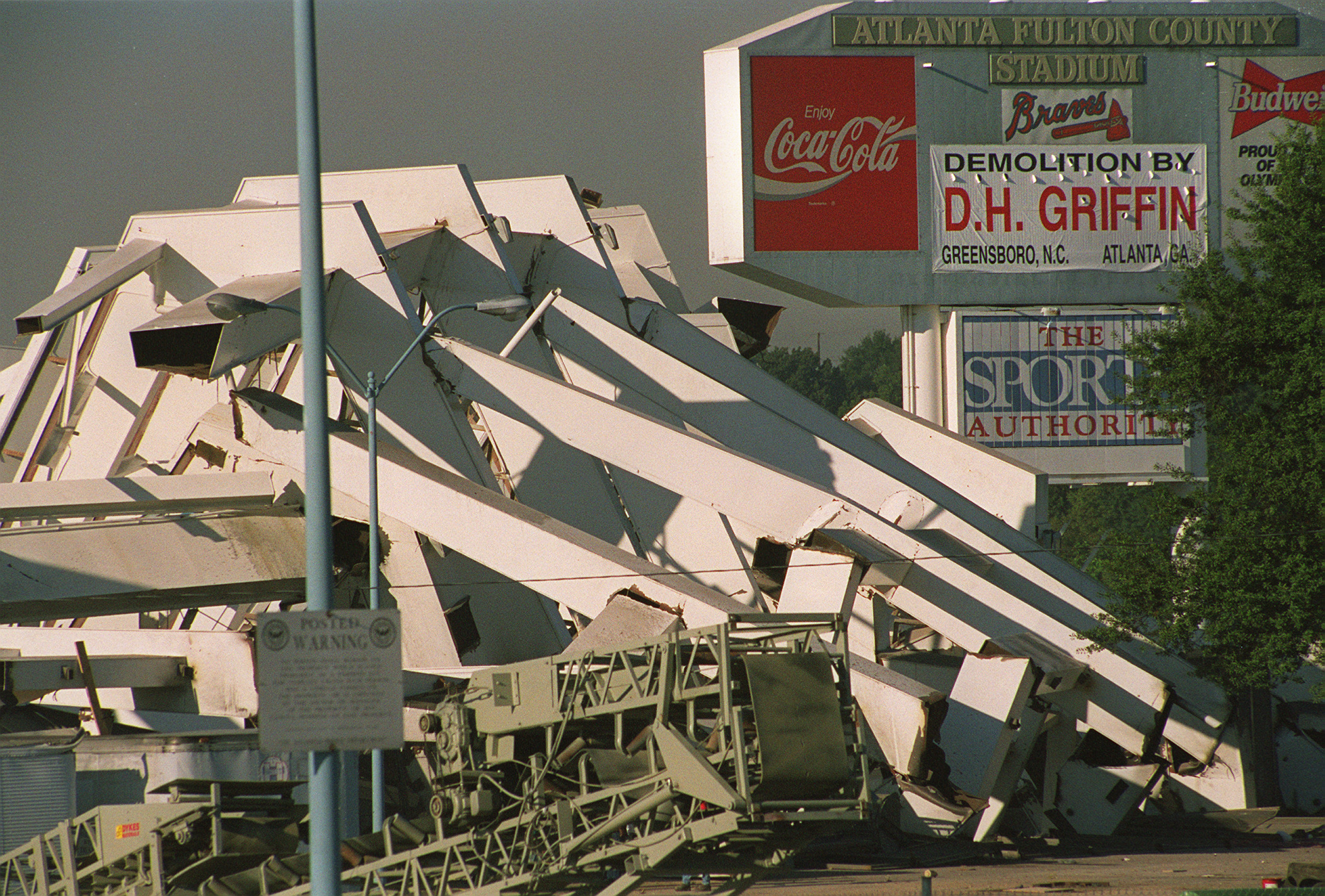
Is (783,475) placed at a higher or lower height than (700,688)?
higher

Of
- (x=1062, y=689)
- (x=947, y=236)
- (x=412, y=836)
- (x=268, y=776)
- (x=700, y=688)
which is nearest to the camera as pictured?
(x=700, y=688)

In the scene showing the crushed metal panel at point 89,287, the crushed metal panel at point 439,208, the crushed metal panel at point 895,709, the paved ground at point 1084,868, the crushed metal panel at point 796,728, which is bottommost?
the paved ground at point 1084,868

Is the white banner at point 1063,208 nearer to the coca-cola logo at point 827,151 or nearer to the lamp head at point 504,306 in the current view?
the coca-cola logo at point 827,151

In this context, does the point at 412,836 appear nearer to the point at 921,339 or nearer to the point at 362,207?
the point at 362,207

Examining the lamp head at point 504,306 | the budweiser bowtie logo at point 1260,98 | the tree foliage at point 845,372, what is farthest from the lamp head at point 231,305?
the tree foliage at point 845,372

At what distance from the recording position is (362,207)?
21016 millimetres

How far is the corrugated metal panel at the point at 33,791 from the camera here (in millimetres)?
15969

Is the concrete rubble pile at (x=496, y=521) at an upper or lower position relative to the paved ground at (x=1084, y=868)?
upper

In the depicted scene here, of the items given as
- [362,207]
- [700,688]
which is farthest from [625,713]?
[362,207]

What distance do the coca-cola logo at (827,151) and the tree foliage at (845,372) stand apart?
8223cm

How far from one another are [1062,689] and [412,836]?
949 cm

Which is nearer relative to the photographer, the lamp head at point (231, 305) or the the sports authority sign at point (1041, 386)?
the lamp head at point (231, 305)

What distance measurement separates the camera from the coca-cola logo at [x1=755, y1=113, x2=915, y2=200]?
3094 centimetres

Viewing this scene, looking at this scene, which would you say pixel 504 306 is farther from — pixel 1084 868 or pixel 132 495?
pixel 1084 868
